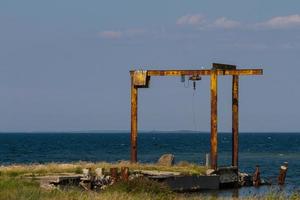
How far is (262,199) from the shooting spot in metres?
22.7

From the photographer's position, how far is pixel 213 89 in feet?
144

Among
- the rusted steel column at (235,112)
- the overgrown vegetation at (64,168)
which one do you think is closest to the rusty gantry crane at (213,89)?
the rusted steel column at (235,112)

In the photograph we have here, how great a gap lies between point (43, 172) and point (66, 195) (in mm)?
15638

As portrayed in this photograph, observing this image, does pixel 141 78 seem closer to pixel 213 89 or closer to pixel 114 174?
pixel 213 89

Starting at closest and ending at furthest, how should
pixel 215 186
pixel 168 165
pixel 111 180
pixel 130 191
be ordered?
1. pixel 130 191
2. pixel 111 180
3. pixel 215 186
4. pixel 168 165

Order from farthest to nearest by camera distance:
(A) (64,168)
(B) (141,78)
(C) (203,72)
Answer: (B) (141,78) < (C) (203,72) < (A) (64,168)

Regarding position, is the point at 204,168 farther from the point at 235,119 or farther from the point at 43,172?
the point at 43,172

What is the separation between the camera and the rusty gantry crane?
44219 mm

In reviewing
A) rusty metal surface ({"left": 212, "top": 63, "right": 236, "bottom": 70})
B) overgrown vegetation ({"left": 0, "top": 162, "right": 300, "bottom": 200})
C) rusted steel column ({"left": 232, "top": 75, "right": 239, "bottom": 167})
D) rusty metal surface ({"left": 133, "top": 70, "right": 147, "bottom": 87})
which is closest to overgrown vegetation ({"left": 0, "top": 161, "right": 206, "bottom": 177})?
overgrown vegetation ({"left": 0, "top": 162, "right": 300, "bottom": 200})

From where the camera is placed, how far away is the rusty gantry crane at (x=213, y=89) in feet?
145

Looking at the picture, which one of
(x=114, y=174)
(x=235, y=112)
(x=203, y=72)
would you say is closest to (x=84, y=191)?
(x=114, y=174)

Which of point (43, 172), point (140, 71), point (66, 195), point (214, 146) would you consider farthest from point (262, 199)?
point (140, 71)

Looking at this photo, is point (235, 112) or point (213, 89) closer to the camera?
point (213, 89)

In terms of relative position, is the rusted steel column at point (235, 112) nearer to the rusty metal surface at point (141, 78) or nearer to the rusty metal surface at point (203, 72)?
the rusty metal surface at point (203, 72)
